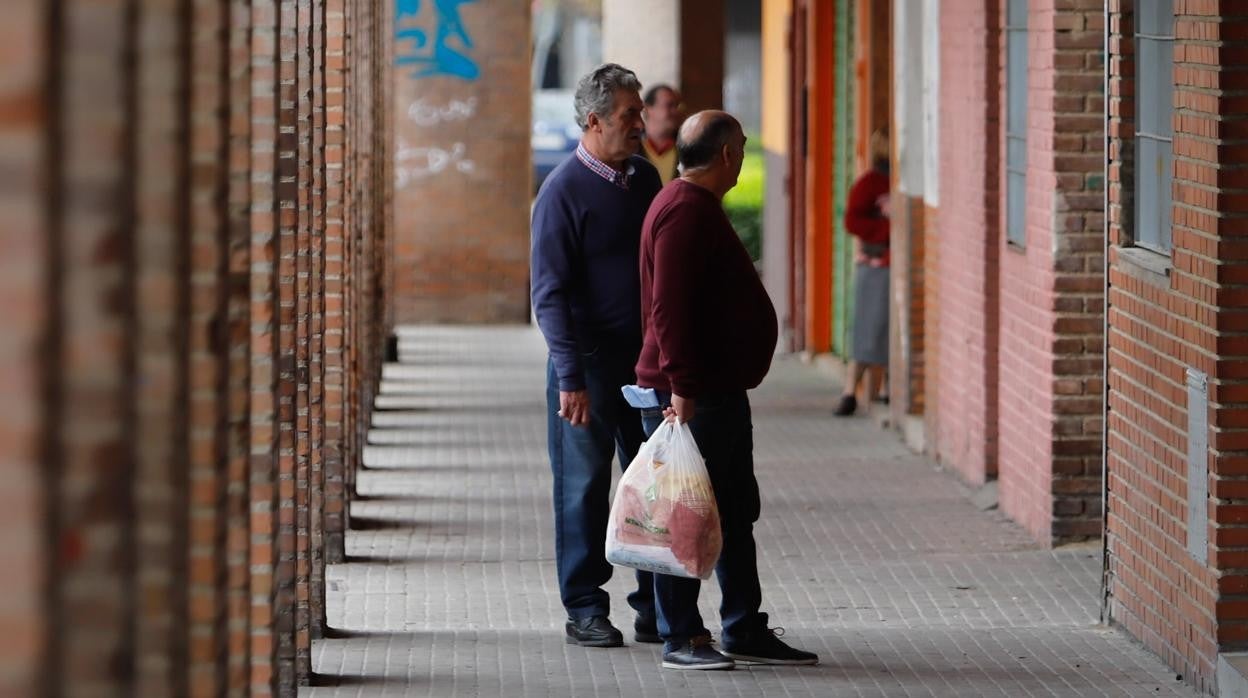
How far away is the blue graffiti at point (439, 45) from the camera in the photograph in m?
20.5

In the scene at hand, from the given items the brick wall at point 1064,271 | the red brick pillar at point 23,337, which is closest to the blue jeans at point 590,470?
the brick wall at point 1064,271

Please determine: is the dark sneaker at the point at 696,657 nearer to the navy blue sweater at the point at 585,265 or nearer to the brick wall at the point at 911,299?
the navy blue sweater at the point at 585,265

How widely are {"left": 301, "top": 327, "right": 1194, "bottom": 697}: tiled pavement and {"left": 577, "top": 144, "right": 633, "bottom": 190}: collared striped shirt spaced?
1499 millimetres

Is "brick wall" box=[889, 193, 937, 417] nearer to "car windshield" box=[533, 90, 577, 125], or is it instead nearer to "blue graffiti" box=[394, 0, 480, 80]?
"blue graffiti" box=[394, 0, 480, 80]

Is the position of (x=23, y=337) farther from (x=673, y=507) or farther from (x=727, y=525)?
(x=727, y=525)

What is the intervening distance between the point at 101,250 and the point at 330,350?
7138 mm

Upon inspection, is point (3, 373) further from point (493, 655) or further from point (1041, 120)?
point (1041, 120)

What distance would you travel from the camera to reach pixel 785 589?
8.52 meters

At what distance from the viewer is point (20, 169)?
191cm

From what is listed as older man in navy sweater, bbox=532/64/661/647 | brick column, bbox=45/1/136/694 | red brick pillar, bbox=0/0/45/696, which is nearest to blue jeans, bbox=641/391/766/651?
older man in navy sweater, bbox=532/64/661/647

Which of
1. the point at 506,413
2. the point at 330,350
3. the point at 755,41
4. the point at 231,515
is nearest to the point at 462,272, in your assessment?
the point at 506,413

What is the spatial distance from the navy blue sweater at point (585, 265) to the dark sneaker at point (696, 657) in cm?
86

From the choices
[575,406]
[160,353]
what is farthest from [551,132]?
[160,353]

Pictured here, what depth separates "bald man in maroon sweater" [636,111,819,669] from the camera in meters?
6.58
